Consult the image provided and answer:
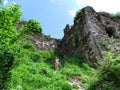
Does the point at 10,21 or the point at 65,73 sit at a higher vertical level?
the point at 10,21

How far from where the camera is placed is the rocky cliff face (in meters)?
30.6

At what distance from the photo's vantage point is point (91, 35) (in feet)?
104

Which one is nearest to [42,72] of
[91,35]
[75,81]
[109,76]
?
[75,81]

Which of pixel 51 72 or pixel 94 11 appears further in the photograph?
pixel 94 11

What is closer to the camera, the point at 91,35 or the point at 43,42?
the point at 91,35

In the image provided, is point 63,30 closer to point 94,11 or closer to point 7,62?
point 94,11

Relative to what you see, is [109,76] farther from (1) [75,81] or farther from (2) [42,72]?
(2) [42,72]

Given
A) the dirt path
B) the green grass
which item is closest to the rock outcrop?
the green grass

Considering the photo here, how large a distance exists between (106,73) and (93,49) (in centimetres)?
1254

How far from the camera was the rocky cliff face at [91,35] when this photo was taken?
30578mm

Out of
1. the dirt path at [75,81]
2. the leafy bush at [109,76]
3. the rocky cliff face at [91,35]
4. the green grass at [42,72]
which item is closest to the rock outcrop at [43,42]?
the rocky cliff face at [91,35]

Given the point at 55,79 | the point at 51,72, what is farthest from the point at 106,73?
the point at 51,72

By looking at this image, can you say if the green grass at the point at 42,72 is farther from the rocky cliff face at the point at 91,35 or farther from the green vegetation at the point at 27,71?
the rocky cliff face at the point at 91,35

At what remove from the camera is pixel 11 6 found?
1781 centimetres
